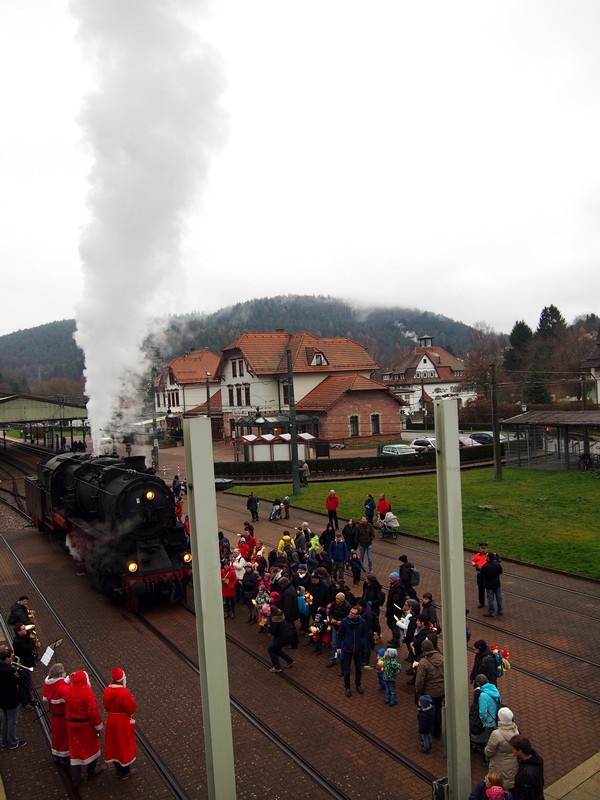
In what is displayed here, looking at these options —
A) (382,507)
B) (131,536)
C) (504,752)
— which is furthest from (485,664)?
(382,507)

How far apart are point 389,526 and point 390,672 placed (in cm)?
1037

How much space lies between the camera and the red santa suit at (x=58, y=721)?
7828mm

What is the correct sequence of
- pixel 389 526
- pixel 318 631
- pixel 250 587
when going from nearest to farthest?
pixel 318 631 < pixel 250 587 < pixel 389 526

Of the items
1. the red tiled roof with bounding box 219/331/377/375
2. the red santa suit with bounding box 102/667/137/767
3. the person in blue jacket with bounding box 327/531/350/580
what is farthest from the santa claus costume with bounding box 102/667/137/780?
the red tiled roof with bounding box 219/331/377/375

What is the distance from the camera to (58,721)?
7.91 m

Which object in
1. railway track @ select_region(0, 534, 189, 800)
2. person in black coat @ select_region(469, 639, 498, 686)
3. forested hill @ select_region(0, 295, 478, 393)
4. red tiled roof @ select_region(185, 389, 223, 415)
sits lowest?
railway track @ select_region(0, 534, 189, 800)

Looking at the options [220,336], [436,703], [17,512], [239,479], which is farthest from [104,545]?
[220,336]

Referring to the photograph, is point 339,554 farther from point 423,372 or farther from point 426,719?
point 423,372

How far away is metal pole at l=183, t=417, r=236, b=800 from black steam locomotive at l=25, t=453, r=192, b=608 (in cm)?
743

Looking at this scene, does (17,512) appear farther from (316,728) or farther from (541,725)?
(541,725)

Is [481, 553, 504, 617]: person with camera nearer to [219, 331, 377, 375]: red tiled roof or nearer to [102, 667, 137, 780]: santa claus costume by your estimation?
[102, 667, 137, 780]: santa claus costume

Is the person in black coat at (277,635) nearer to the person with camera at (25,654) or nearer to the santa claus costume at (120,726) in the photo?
the santa claus costume at (120,726)

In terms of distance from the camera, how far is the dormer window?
5228cm

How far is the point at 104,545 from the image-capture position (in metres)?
14.4
